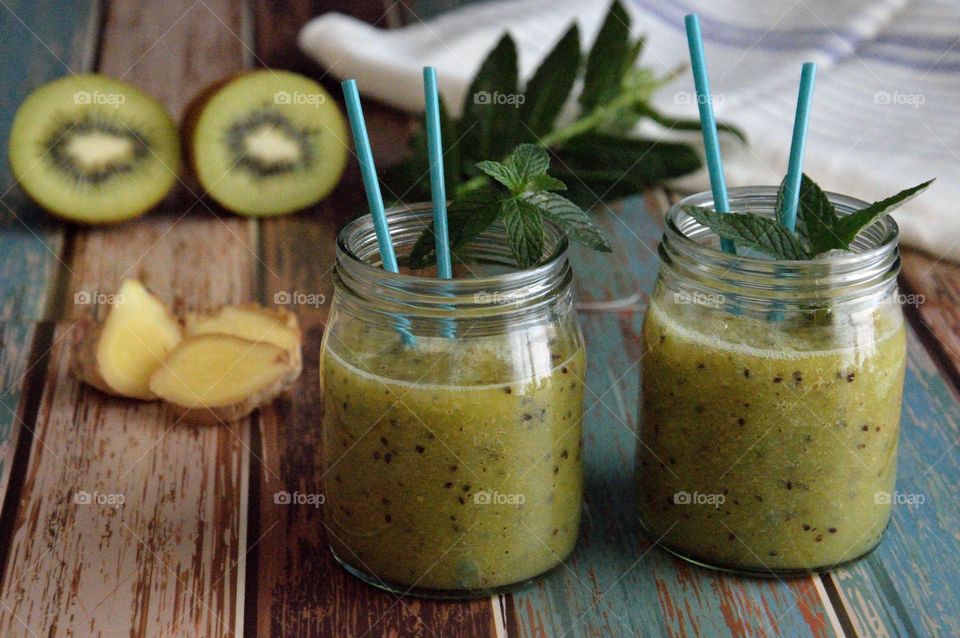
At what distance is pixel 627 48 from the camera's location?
1688 millimetres

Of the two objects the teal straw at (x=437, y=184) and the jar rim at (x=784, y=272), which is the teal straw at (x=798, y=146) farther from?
the teal straw at (x=437, y=184)

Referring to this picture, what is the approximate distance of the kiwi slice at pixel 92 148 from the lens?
5.17 feet

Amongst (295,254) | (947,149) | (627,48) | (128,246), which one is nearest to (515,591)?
(295,254)

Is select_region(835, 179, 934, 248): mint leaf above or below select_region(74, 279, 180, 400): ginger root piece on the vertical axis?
above

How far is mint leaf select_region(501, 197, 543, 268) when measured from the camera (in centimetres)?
87

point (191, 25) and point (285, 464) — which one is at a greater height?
point (285, 464)

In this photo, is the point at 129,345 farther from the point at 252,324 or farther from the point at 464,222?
the point at 464,222

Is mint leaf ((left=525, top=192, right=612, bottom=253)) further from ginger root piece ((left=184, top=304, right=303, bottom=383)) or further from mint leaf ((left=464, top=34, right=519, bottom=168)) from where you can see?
mint leaf ((left=464, top=34, right=519, bottom=168))

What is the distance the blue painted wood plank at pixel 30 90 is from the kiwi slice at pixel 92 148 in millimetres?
49

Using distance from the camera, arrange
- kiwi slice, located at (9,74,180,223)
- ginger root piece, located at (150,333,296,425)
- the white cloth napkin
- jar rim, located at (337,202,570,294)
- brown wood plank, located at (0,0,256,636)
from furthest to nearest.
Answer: the white cloth napkin
kiwi slice, located at (9,74,180,223)
ginger root piece, located at (150,333,296,425)
brown wood plank, located at (0,0,256,636)
jar rim, located at (337,202,570,294)

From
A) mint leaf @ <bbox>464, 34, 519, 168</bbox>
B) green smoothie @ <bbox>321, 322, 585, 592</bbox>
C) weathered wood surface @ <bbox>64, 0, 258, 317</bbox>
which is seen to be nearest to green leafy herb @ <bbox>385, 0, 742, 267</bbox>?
mint leaf @ <bbox>464, 34, 519, 168</bbox>

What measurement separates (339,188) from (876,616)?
1.05 meters

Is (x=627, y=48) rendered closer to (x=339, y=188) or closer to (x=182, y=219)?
(x=339, y=188)

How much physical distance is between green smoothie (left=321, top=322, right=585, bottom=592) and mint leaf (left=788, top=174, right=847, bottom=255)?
0.65 ft
